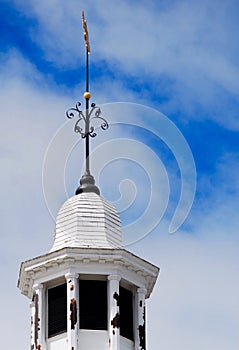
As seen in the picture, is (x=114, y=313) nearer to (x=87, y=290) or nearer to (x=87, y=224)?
(x=87, y=290)

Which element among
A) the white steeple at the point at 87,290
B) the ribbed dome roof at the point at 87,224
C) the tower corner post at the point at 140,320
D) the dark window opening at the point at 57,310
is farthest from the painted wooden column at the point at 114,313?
the dark window opening at the point at 57,310

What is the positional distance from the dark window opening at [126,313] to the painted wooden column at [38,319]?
3.30 m

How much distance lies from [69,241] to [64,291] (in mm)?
2280

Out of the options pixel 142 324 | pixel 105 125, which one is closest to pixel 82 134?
pixel 105 125

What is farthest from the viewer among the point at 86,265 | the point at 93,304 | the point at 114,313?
the point at 86,265

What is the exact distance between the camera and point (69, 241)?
62.6 metres

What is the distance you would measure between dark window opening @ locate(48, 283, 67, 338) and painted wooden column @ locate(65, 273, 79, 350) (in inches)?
18.6

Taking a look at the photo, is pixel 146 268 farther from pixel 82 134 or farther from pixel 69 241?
pixel 82 134

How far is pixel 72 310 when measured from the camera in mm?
60438

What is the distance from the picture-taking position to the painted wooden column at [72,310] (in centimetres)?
5975

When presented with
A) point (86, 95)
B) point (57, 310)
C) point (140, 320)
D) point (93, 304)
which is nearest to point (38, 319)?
point (57, 310)

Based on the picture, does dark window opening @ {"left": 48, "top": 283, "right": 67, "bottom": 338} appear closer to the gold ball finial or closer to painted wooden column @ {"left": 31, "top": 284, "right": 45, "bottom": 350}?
painted wooden column @ {"left": 31, "top": 284, "right": 45, "bottom": 350}

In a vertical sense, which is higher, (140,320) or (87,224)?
(87,224)

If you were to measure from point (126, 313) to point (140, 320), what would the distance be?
0.67 metres
